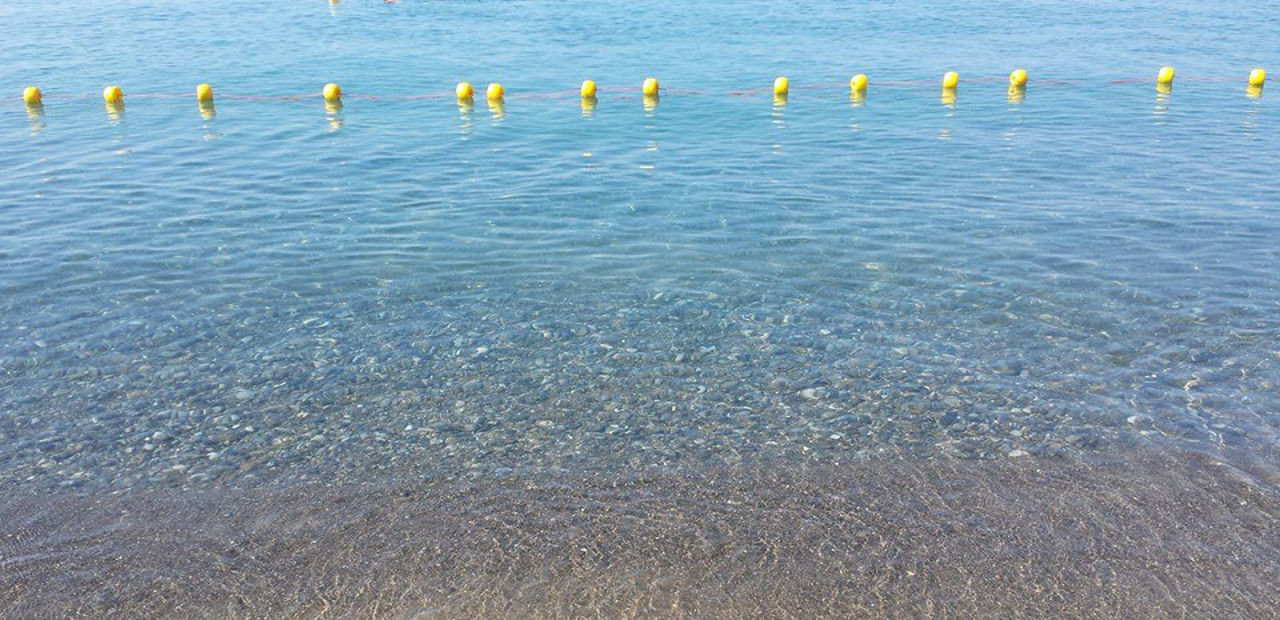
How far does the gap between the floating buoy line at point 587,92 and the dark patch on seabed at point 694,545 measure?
13420 mm

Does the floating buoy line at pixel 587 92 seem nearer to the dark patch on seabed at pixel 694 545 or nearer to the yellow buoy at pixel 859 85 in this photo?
the yellow buoy at pixel 859 85

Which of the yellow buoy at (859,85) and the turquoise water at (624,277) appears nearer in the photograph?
the turquoise water at (624,277)

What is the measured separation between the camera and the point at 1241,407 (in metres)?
7.98

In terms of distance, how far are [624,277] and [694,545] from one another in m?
4.79

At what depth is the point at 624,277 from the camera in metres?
10.9

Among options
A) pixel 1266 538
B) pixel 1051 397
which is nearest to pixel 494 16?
pixel 1051 397

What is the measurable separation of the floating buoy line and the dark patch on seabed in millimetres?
13420

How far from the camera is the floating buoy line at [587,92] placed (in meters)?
19.8

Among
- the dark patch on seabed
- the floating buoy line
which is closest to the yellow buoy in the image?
the floating buoy line

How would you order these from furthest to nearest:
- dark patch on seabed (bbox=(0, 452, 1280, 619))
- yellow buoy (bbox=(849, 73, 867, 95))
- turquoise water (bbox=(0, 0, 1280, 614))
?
yellow buoy (bbox=(849, 73, 867, 95))
turquoise water (bbox=(0, 0, 1280, 614))
dark patch on seabed (bbox=(0, 452, 1280, 619))

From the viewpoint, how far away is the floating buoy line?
19.8 meters

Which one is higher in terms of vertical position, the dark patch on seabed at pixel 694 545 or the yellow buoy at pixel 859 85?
the yellow buoy at pixel 859 85

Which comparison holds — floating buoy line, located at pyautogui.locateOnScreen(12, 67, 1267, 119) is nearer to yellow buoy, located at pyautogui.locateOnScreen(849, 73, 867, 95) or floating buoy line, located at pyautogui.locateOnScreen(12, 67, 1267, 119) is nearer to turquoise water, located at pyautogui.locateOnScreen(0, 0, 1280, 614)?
yellow buoy, located at pyautogui.locateOnScreen(849, 73, 867, 95)

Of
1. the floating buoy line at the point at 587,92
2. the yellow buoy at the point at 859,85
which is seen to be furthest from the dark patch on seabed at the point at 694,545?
the yellow buoy at the point at 859,85
